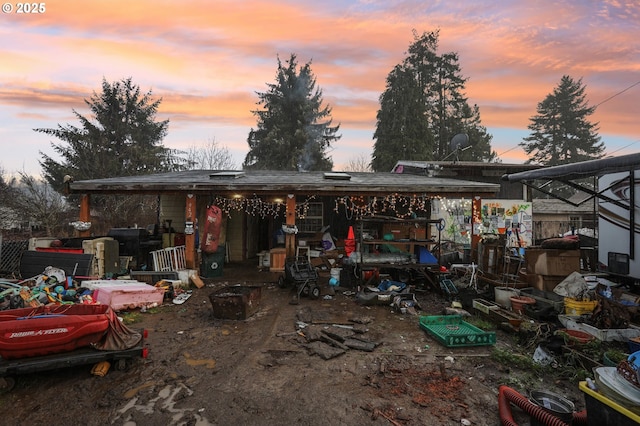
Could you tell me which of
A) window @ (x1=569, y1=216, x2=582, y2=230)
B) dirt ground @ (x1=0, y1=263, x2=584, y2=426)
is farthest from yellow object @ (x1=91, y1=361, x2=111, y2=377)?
window @ (x1=569, y1=216, x2=582, y2=230)

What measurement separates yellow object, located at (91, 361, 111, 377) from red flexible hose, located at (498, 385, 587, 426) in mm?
5585

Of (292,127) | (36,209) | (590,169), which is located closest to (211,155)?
(292,127)

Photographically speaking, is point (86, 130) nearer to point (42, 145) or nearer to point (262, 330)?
point (42, 145)

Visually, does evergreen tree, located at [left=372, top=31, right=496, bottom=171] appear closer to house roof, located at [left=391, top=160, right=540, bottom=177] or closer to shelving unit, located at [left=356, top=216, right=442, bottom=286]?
house roof, located at [left=391, top=160, right=540, bottom=177]

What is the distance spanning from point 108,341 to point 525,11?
14.1 metres

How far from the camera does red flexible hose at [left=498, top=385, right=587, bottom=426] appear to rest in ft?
10.8

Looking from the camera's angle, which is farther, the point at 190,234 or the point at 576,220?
the point at 576,220

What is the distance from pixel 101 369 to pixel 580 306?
912 centimetres

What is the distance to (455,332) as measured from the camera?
6.27m

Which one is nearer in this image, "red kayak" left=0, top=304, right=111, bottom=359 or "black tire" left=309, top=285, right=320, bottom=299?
"red kayak" left=0, top=304, right=111, bottom=359

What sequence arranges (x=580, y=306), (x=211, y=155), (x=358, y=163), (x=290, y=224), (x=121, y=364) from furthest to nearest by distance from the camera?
(x=358, y=163) < (x=211, y=155) < (x=290, y=224) < (x=580, y=306) < (x=121, y=364)

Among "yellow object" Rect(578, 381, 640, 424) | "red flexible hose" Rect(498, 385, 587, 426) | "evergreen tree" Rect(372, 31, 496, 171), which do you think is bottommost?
"red flexible hose" Rect(498, 385, 587, 426)

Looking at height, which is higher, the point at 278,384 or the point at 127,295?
the point at 127,295

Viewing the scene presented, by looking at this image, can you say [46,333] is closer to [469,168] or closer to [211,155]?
[469,168]
